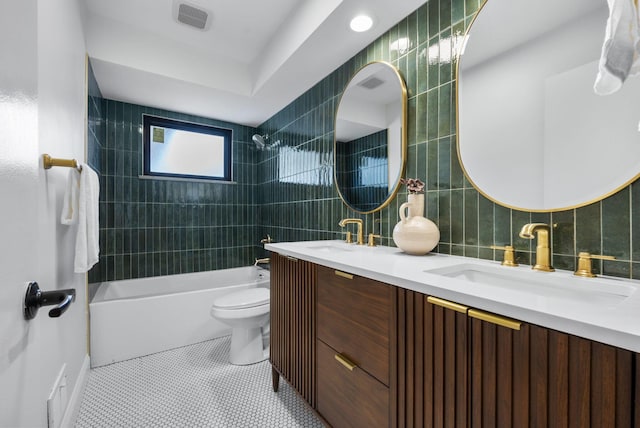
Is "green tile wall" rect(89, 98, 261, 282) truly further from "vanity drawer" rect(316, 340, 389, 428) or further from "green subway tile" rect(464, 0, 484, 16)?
"green subway tile" rect(464, 0, 484, 16)

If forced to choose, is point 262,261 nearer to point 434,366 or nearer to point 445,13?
point 434,366

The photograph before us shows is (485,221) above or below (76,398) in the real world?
above

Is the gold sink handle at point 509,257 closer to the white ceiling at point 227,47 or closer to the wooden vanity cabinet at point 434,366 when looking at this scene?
the wooden vanity cabinet at point 434,366

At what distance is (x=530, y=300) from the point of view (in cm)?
60

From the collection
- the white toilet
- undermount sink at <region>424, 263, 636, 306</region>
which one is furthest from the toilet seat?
undermount sink at <region>424, 263, 636, 306</region>

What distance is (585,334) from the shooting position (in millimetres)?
489

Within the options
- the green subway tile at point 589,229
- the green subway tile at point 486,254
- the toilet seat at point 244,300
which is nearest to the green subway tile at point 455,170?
the green subway tile at point 486,254

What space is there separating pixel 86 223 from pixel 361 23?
182cm

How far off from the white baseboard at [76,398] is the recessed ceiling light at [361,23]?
8.20ft

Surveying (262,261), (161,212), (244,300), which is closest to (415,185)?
(244,300)

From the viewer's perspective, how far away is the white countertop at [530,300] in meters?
0.47

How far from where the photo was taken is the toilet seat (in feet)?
6.56

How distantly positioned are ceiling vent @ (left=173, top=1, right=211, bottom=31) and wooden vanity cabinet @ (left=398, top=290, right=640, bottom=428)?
2.27 meters

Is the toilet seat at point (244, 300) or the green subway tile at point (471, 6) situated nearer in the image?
the green subway tile at point (471, 6)
